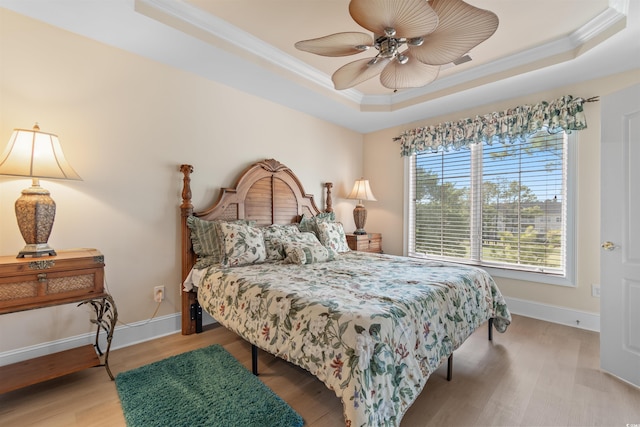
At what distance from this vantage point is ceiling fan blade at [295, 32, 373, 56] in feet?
5.49

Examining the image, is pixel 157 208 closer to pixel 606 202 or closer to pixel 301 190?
pixel 301 190

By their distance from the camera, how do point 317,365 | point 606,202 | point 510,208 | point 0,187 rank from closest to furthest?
point 317,365, point 0,187, point 606,202, point 510,208

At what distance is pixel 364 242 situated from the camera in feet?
13.1

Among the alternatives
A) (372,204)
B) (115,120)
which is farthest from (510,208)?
(115,120)

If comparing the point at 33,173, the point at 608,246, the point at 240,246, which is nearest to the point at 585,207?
the point at 608,246

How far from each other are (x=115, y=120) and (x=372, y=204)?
3.54 meters

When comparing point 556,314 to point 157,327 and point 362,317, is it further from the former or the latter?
point 157,327

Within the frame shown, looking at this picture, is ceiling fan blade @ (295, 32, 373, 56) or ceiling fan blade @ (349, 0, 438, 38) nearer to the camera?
ceiling fan blade @ (349, 0, 438, 38)

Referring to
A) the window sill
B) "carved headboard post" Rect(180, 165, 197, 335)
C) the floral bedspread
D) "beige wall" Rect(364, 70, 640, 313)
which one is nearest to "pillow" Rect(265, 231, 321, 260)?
the floral bedspread

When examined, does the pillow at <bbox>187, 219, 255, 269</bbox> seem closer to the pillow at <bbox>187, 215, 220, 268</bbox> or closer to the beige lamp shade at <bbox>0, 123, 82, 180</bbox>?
the pillow at <bbox>187, 215, 220, 268</bbox>

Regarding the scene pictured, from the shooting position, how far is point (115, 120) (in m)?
2.35

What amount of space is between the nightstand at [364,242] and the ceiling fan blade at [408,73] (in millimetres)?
2186

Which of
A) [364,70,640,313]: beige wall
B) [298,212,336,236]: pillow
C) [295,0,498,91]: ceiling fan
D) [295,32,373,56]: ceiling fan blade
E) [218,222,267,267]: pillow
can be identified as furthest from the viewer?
[298,212,336,236]: pillow

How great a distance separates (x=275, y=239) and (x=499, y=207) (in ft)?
8.76
